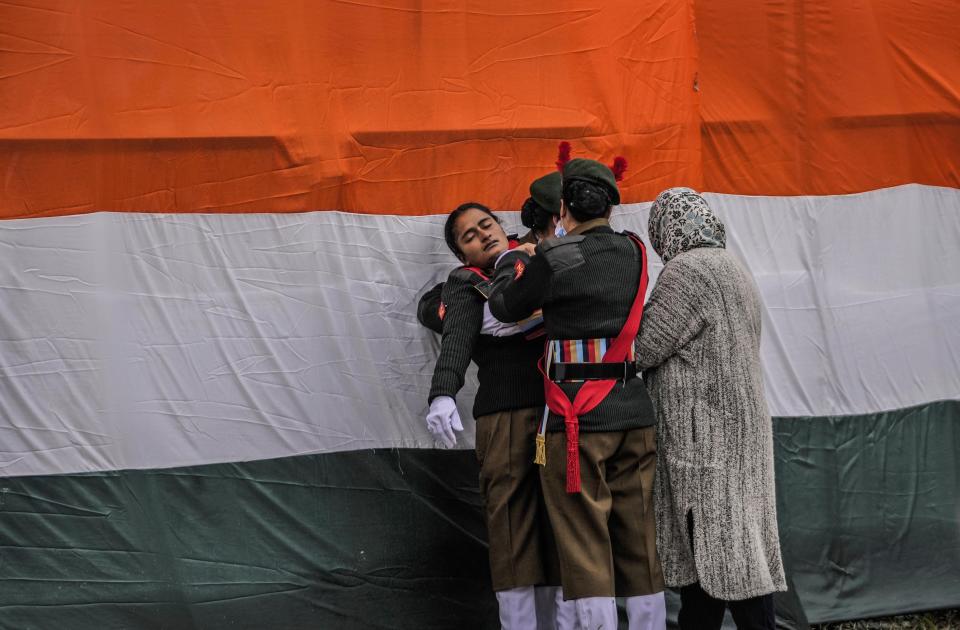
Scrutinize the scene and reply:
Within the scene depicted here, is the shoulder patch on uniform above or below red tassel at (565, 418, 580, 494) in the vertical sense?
above

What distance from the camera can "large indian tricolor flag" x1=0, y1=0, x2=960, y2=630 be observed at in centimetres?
342

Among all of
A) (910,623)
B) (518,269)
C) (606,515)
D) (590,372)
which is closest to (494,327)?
(518,269)

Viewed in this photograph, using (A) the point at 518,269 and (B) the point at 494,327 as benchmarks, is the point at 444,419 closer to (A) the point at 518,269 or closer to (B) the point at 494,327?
(B) the point at 494,327

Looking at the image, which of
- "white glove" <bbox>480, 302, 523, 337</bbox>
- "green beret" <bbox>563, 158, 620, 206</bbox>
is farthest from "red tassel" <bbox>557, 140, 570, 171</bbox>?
"white glove" <bbox>480, 302, 523, 337</bbox>

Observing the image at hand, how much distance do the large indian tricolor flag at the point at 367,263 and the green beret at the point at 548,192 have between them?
0.94 ft

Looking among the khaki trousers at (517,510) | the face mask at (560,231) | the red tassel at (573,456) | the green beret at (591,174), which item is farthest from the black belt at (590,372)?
the green beret at (591,174)

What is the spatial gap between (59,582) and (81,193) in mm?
1271

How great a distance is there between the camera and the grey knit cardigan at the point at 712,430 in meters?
3.09

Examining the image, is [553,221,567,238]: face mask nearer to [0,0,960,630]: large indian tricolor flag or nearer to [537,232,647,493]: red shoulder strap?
[537,232,647,493]: red shoulder strap

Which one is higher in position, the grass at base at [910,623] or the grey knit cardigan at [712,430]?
the grey knit cardigan at [712,430]

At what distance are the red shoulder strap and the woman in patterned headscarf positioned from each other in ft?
0.30

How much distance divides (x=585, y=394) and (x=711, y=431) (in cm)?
40

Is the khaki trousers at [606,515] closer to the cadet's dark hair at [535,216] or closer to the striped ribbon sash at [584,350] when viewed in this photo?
the striped ribbon sash at [584,350]

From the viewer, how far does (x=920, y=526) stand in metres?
4.36
